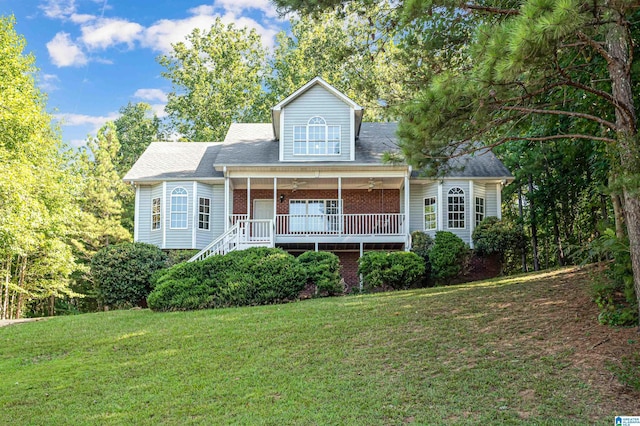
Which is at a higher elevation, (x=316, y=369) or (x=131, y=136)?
(x=131, y=136)

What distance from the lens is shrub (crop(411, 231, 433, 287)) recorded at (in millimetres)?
16812

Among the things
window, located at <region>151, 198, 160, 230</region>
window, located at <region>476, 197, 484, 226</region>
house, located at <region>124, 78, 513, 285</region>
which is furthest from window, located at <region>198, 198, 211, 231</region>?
window, located at <region>476, 197, 484, 226</region>

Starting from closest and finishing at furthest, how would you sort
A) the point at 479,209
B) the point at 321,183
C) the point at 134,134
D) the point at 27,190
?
the point at 27,190, the point at 479,209, the point at 321,183, the point at 134,134

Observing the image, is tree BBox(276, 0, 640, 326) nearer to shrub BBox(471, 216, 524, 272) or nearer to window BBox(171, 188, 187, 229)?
shrub BBox(471, 216, 524, 272)

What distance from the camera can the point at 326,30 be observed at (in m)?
31.4

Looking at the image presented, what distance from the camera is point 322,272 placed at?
1441cm

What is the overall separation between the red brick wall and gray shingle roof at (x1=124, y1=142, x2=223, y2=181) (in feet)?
5.31

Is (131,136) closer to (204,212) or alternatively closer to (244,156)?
(204,212)

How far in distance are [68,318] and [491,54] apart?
42.7 ft

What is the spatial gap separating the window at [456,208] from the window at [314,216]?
13.0ft

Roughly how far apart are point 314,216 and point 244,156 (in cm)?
335

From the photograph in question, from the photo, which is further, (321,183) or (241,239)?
(321,183)

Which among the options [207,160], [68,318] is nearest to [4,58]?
[207,160]

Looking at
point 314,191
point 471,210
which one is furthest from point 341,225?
point 471,210
